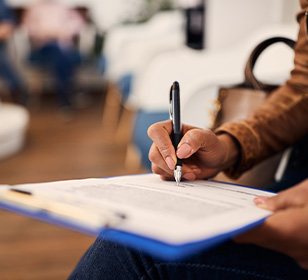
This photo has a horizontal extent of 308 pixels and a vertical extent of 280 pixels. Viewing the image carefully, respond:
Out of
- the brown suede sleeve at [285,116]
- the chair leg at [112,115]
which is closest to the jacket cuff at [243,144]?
the brown suede sleeve at [285,116]

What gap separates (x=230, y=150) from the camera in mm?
731

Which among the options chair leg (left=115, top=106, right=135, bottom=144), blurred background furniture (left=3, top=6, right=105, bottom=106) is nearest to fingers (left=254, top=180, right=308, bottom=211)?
chair leg (left=115, top=106, right=135, bottom=144)

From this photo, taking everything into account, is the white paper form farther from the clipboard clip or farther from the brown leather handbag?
the brown leather handbag

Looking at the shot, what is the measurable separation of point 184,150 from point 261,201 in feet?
0.43

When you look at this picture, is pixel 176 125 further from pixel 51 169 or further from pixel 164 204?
pixel 51 169

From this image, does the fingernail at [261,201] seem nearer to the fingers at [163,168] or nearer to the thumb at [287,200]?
the thumb at [287,200]

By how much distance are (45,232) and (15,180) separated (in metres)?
0.66

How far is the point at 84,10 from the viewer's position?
4852 mm

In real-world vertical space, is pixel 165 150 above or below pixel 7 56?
above

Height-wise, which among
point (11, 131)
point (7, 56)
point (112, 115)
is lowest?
point (112, 115)

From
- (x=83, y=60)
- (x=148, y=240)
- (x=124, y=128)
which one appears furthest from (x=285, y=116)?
(x=83, y=60)

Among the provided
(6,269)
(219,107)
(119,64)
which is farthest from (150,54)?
(219,107)

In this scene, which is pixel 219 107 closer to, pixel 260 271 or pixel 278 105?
pixel 278 105

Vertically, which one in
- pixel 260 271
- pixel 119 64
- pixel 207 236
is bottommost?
pixel 119 64
